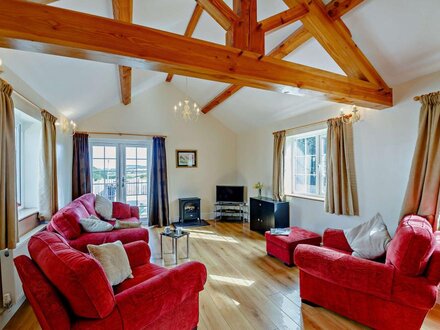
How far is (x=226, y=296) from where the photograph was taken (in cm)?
262

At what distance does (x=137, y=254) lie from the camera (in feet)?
7.83

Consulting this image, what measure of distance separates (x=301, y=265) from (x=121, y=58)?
242cm

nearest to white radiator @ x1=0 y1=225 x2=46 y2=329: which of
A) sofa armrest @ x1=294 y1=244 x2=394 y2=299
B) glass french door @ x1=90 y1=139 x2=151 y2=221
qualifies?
sofa armrest @ x1=294 y1=244 x2=394 y2=299

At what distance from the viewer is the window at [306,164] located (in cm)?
420

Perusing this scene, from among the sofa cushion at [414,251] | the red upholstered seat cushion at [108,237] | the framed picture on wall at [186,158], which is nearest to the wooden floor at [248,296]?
the red upholstered seat cushion at [108,237]

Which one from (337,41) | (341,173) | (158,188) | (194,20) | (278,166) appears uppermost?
(194,20)

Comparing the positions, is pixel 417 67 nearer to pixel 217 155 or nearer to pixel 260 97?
pixel 260 97

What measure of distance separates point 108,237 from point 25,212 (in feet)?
3.52

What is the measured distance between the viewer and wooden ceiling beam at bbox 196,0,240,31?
2207 millimetres

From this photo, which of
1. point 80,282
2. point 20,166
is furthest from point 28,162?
point 80,282

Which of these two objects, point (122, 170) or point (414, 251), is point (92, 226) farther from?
point (414, 251)

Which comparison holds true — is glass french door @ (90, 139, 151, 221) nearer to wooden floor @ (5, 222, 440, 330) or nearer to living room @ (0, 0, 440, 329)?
living room @ (0, 0, 440, 329)

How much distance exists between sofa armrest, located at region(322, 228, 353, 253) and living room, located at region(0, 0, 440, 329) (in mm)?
12

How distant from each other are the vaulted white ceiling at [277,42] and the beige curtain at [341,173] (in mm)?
630
